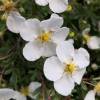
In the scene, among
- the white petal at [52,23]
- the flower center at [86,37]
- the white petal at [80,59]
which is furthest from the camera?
the flower center at [86,37]

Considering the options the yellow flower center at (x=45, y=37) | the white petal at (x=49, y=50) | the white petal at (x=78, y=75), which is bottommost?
the white petal at (x=78, y=75)

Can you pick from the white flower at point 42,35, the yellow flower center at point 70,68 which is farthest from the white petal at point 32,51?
the yellow flower center at point 70,68

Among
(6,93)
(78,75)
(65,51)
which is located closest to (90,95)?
(78,75)

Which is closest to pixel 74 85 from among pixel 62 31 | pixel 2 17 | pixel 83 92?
pixel 83 92

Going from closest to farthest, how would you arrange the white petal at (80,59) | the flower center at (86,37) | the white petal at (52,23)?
the white petal at (52,23), the white petal at (80,59), the flower center at (86,37)

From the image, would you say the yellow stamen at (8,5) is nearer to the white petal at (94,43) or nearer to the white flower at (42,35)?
the white flower at (42,35)

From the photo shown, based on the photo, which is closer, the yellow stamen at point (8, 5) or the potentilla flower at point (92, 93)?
the yellow stamen at point (8, 5)

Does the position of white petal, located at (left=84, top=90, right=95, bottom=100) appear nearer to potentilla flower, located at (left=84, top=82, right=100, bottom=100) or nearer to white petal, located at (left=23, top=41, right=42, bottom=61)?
potentilla flower, located at (left=84, top=82, right=100, bottom=100)
